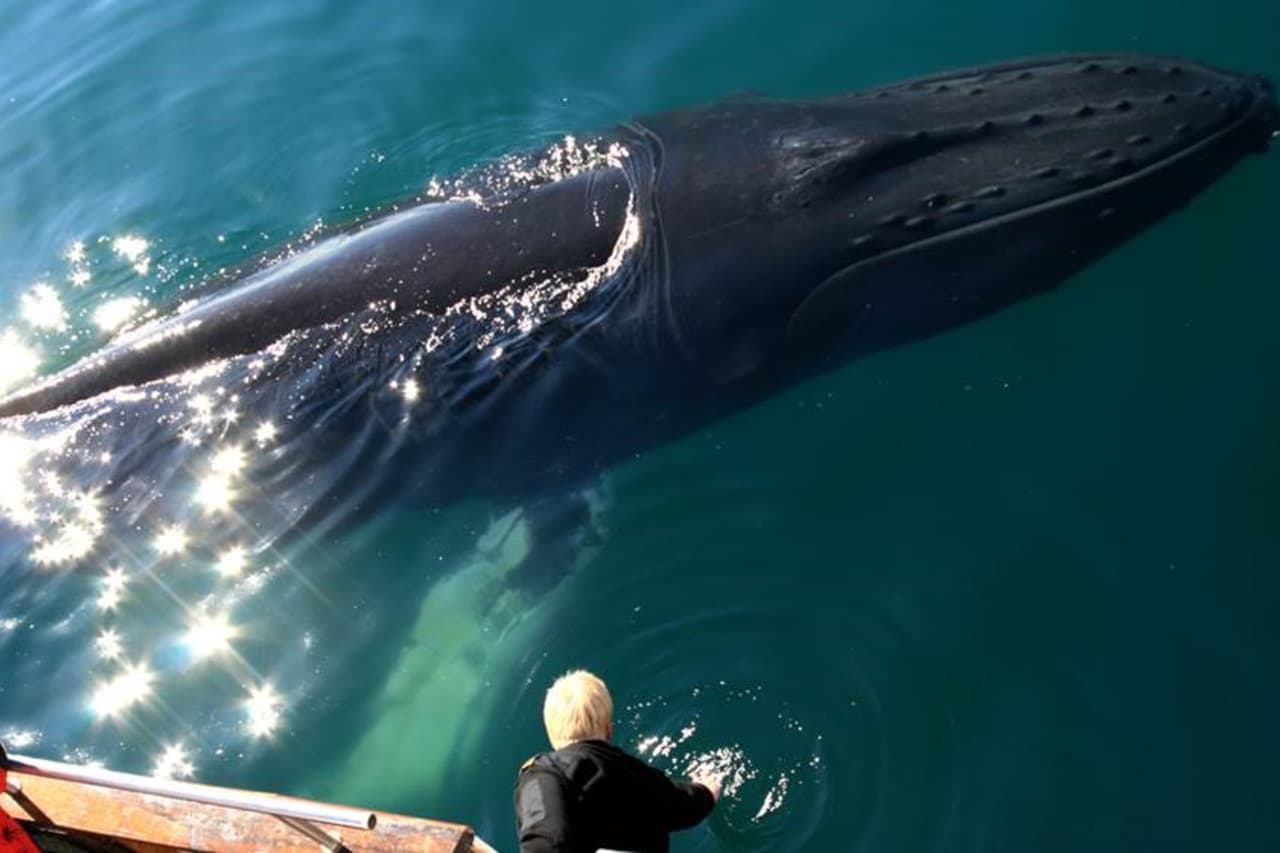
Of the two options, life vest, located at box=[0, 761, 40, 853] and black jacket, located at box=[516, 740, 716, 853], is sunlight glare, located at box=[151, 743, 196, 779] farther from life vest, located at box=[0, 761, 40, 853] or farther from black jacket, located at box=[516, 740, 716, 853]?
black jacket, located at box=[516, 740, 716, 853]

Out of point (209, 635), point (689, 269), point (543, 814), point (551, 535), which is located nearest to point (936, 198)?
point (689, 269)

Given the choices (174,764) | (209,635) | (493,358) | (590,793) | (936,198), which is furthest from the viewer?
(209,635)

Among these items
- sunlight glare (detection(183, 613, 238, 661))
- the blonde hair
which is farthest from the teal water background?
the blonde hair

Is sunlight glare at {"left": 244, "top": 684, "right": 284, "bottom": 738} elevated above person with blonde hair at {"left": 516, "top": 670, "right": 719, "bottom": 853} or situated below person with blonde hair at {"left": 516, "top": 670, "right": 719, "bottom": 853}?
below

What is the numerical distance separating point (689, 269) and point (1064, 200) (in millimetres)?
2151

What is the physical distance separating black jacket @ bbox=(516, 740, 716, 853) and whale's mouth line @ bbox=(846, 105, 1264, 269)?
3.54 metres

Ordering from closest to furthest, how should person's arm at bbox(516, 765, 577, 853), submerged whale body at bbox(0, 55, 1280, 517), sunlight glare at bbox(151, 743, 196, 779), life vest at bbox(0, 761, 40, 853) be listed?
person's arm at bbox(516, 765, 577, 853) → life vest at bbox(0, 761, 40, 853) → submerged whale body at bbox(0, 55, 1280, 517) → sunlight glare at bbox(151, 743, 196, 779)

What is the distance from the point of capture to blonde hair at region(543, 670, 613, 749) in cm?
478

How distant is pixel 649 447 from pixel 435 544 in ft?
5.01

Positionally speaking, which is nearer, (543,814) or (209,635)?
(543,814)

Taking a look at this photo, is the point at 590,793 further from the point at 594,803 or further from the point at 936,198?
the point at 936,198

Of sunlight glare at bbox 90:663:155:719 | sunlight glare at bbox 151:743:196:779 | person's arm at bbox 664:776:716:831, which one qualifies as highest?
person's arm at bbox 664:776:716:831

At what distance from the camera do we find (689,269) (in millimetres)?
7297

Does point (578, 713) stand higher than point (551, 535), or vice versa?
point (578, 713)
